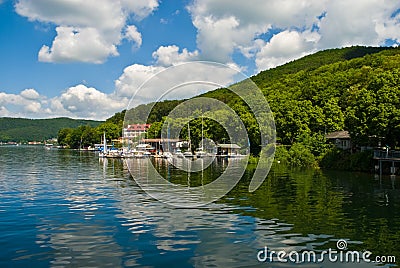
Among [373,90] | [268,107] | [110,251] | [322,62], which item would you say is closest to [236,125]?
[268,107]

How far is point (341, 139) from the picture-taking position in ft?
200

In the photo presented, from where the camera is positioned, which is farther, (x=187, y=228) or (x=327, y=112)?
(x=327, y=112)

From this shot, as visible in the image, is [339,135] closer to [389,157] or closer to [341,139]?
[341,139]

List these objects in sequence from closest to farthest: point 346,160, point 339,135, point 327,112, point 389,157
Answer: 1. point 389,157
2. point 346,160
3. point 339,135
4. point 327,112

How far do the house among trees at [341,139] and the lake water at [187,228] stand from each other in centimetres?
3045

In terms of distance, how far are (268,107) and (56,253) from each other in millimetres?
67437

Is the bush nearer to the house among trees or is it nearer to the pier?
the house among trees

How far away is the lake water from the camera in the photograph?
13.9 m

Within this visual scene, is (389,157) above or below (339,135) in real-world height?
below

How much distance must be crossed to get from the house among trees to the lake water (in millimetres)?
30447

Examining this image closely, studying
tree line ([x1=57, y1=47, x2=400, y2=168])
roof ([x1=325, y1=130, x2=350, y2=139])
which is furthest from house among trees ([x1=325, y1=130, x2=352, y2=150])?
tree line ([x1=57, y1=47, x2=400, y2=168])

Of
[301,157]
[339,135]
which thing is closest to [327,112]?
[339,135]

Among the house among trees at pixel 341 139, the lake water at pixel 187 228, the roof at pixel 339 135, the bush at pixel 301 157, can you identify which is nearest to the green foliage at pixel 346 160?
the bush at pixel 301 157

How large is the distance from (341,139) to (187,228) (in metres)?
48.2
